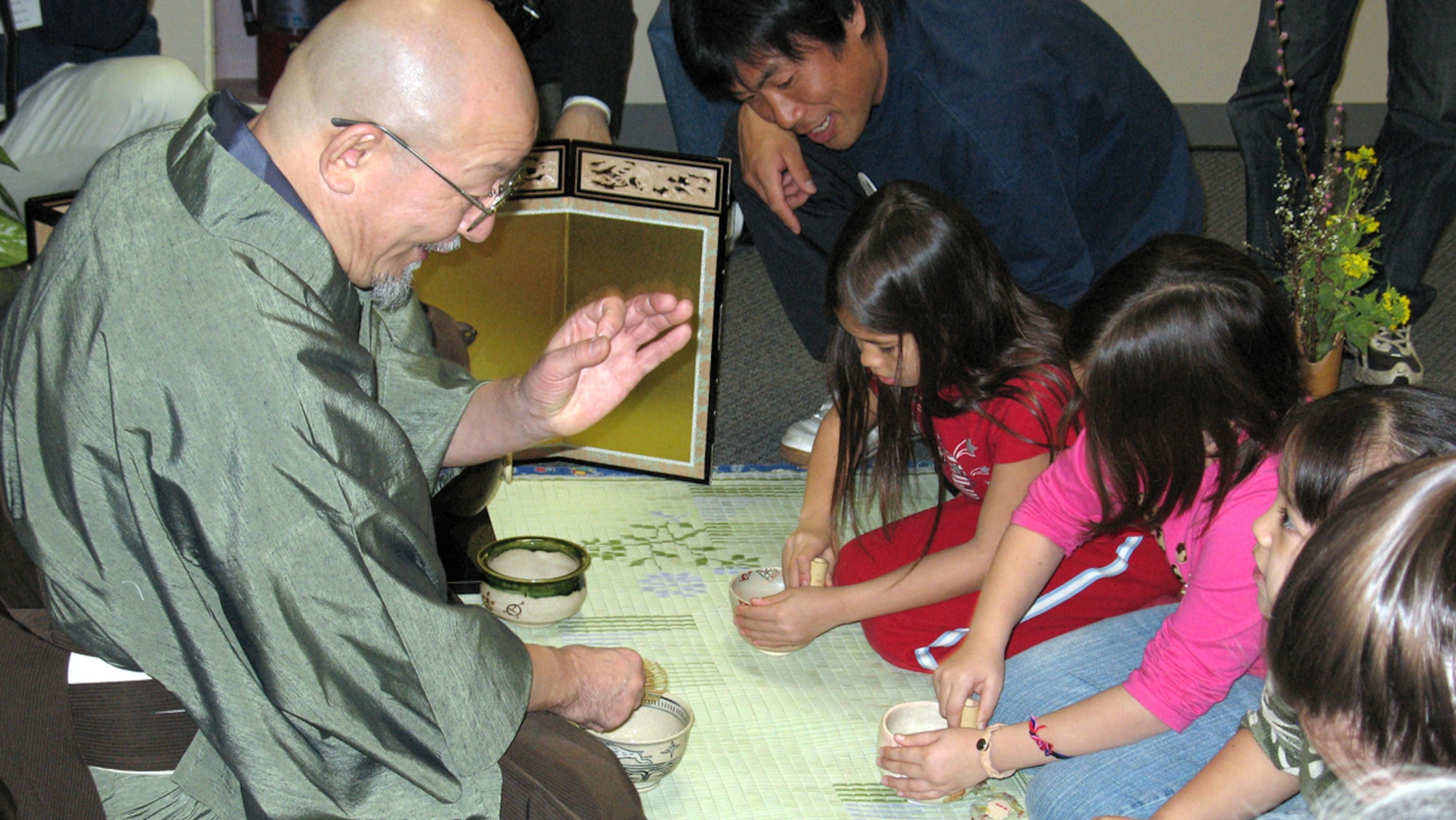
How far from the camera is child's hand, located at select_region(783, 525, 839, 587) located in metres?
1.88

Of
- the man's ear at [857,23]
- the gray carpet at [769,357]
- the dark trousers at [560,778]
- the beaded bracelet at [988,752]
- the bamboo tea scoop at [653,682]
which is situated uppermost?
the man's ear at [857,23]

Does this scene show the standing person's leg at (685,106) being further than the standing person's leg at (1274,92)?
No

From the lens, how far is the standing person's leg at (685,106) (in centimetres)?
259

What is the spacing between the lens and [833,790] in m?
1.57

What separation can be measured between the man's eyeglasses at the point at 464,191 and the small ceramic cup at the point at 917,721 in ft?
2.47

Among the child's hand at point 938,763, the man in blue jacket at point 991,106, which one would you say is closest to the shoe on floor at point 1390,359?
the man in blue jacket at point 991,106

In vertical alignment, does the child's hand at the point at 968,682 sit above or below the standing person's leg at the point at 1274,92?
below

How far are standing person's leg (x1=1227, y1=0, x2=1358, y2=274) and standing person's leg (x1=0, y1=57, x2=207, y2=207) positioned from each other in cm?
239

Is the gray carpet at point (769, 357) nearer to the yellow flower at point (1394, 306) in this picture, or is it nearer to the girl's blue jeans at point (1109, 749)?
the yellow flower at point (1394, 306)

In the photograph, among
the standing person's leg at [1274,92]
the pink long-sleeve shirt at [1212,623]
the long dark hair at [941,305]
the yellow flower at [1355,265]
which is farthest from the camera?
the standing person's leg at [1274,92]

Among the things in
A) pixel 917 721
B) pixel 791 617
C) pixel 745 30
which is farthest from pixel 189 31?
pixel 917 721

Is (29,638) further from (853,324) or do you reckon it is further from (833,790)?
(853,324)

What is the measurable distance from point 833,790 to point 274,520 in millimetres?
848

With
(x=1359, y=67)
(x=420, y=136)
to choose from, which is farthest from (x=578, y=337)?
(x=1359, y=67)
